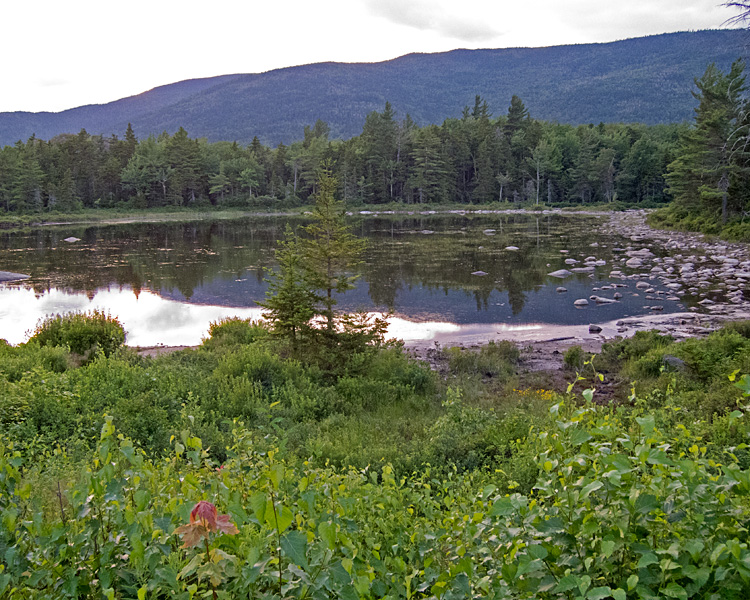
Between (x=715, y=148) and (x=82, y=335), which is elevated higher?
(x=715, y=148)

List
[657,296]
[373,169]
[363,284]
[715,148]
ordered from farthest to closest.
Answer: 1. [373,169]
2. [715,148]
3. [363,284]
4. [657,296]

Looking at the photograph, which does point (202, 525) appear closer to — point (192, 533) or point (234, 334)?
point (192, 533)

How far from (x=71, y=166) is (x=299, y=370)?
279 feet

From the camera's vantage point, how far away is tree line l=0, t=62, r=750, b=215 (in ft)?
255

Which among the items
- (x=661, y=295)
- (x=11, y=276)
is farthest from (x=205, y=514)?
(x=11, y=276)

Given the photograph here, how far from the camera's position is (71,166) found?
80.5 m

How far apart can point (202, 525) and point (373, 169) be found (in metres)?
92.6

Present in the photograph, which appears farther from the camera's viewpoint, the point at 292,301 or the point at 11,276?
the point at 11,276

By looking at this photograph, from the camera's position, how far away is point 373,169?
302 feet

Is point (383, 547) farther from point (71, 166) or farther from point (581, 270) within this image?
point (71, 166)

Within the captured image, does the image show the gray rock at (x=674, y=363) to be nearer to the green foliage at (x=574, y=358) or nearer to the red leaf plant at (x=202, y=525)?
the green foliage at (x=574, y=358)

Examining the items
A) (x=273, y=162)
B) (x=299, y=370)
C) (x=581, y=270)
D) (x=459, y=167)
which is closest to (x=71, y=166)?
(x=273, y=162)

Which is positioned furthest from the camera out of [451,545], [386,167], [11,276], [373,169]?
[373,169]

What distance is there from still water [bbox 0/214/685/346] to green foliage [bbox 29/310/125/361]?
225cm
